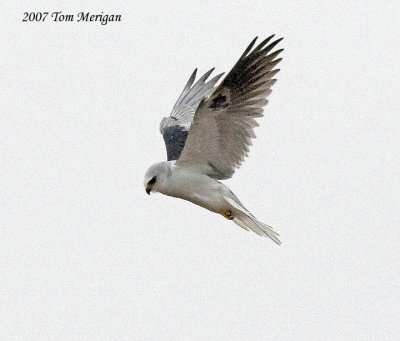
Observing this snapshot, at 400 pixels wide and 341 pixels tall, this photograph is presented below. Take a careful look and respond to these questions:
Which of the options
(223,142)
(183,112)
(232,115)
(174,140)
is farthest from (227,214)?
(183,112)

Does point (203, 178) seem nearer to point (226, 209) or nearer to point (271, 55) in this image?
point (226, 209)

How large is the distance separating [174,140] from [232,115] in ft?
4.91

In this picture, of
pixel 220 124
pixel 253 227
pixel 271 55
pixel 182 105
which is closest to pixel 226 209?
pixel 253 227

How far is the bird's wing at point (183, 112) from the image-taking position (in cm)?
936

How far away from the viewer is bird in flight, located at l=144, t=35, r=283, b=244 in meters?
7.75

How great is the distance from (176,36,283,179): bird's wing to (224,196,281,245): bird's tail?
27 centimetres

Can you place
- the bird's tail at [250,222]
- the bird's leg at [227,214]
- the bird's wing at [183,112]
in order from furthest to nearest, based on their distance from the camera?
1. the bird's wing at [183,112]
2. the bird's leg at [227,214]
3. the bird's tail at [250,222]

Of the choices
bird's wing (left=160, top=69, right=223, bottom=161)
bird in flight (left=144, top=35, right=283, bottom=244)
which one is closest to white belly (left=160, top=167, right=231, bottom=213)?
bird in flight (left=144, top=35, right=283, bottom=244)

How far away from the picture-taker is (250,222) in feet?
27.4

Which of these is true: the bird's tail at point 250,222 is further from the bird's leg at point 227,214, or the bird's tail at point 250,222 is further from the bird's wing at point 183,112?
the bird's wing at point 183,112

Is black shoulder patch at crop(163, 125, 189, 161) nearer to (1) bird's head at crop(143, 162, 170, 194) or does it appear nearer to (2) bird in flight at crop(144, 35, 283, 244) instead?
(2) bird in flight at crop(144, 35, 283, 244)

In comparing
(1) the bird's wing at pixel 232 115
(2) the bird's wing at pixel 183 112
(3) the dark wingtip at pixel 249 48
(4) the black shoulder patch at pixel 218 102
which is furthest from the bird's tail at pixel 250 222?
(3) the dark wingtip at pixel 249 48

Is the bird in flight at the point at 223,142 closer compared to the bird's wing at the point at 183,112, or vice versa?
the bird in flight at the point at 223,142

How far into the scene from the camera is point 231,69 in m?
7.73
